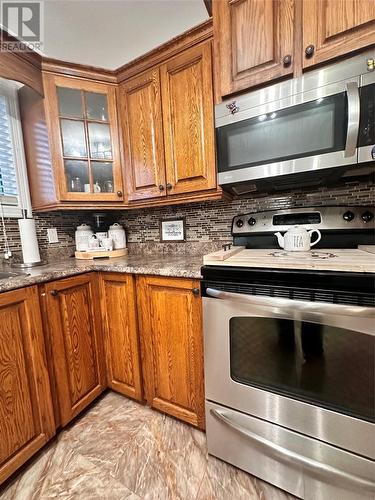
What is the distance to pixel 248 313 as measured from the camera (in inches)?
35.9

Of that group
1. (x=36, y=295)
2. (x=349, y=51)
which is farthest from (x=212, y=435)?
(x=349, y=51)

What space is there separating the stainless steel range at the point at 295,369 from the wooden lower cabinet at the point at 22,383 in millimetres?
815

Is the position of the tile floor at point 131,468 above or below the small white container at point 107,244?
below

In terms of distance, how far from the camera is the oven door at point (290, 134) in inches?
34.9

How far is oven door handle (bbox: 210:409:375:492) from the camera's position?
30.7 inches

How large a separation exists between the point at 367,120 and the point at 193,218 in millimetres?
1060

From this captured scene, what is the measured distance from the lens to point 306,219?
49.4 inches

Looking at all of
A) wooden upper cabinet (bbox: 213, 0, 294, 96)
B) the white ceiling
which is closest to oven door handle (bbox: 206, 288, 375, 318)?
wooden upper cabinet (bbox: 213, 0, 294, 96)

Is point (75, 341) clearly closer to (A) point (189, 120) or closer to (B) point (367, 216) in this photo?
(A) point (189, 120)

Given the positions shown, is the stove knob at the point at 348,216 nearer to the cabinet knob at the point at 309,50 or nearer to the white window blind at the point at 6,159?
the cabinet knob at the point at 309,50

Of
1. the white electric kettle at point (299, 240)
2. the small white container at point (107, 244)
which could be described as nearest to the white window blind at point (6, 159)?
the small white container at point (107, 244)

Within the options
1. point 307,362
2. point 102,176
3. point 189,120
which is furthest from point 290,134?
point 102,176

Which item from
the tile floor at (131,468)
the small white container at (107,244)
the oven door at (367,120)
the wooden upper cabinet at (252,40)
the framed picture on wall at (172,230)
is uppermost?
the wooden upper cabinet at (252,40)

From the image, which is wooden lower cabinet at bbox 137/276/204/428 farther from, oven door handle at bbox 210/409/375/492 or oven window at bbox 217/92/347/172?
oven window at bbox 217/92/347/172
